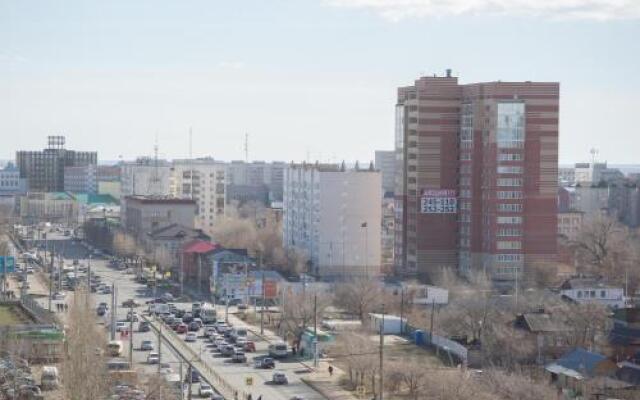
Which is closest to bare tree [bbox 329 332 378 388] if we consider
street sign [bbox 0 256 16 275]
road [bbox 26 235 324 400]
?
road [bbox 26 235 324 400]

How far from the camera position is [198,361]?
20.0m

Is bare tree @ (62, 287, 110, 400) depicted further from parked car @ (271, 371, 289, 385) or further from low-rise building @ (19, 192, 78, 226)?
low-rise building @ (19, 192, 78, 226)

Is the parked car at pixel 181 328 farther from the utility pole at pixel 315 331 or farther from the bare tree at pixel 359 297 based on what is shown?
the bare tree at pixel 359 297

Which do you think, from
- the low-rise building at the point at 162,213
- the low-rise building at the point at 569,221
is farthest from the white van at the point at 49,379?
the low-rise building at the point at 569,221

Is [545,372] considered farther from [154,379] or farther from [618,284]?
[618,284]

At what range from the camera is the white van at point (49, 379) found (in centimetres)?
1741

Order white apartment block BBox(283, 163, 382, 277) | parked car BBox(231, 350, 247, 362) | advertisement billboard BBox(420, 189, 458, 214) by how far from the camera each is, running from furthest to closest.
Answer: white apartment block BBox(283, 163, 382, 277) < advertisement billboard BBox(420, 189, 458, 214) < parked car BBox(231, 350, 247, 362)

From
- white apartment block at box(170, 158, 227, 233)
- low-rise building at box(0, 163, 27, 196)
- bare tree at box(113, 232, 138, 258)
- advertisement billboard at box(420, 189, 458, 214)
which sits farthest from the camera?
low-rise building at box(0, 163, 27, 196)

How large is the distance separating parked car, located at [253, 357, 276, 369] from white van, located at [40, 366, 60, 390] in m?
3.46

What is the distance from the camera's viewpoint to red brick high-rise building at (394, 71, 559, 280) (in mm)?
30344

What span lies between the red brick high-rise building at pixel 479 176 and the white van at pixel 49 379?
1493cm

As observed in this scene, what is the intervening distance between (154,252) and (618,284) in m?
13.5

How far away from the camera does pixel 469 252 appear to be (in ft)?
102

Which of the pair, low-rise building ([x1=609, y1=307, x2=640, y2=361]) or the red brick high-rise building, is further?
the red brick high-rise building
